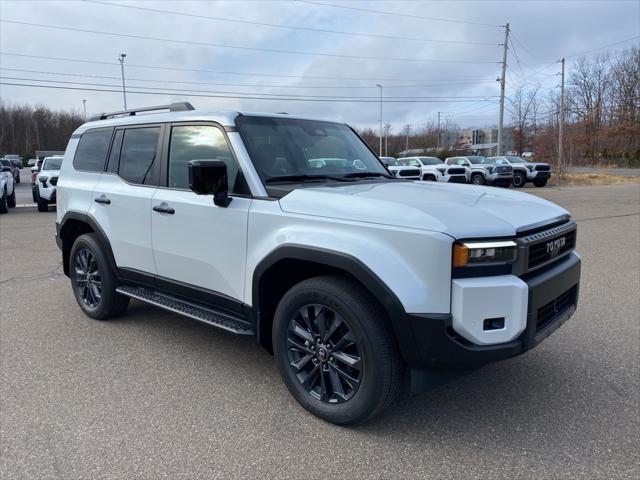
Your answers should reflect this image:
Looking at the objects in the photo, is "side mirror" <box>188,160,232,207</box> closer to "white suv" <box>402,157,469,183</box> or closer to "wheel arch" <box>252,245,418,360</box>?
"wheel arch" <box>252,245,418,360</box>

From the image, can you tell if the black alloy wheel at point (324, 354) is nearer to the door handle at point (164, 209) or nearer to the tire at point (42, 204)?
the door handle at point (164, 209)

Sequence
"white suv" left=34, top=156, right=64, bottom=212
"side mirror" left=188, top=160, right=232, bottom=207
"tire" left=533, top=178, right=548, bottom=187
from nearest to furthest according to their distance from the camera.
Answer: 1. "side mirror" left=188, top=160, right=232, bottom=207
2. "white suv" left=34, top=156, right=64, bottom=212
3. "tire" left=533, top=178, right=548, bottom=187

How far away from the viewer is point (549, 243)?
3.11 m

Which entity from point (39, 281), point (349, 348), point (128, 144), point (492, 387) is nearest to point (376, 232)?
point (349, 348)

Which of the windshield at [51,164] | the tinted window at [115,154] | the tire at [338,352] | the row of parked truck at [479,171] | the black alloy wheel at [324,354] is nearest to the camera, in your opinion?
the tire at [338,352]

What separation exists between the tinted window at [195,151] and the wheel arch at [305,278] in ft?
2.13

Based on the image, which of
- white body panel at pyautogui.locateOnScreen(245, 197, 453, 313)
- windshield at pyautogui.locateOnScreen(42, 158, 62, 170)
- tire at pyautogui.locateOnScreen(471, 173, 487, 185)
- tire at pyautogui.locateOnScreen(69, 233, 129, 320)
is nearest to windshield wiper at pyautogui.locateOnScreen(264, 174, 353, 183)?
white body panel at pyautogui.locateOnScreen(245, 197, 453, 313)

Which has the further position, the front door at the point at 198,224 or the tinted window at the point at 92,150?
the tinted window at the point at 92,150

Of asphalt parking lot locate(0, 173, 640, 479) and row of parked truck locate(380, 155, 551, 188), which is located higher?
row of parked truck locate(380, 155, 551, 188)

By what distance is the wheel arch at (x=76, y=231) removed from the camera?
4.90 metres

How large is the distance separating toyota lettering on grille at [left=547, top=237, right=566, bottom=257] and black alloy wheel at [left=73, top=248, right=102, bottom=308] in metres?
3.94

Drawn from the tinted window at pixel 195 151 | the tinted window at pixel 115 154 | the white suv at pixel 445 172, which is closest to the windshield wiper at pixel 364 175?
the tinted window at pixel 195 151

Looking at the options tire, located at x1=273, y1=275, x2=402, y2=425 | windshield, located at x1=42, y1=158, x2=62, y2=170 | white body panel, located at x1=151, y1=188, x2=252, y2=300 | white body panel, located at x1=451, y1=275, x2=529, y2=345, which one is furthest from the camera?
windshield, located at x1=42, y1=158, x2=62, y2=170

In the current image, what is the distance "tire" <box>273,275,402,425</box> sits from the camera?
9.52 feet
